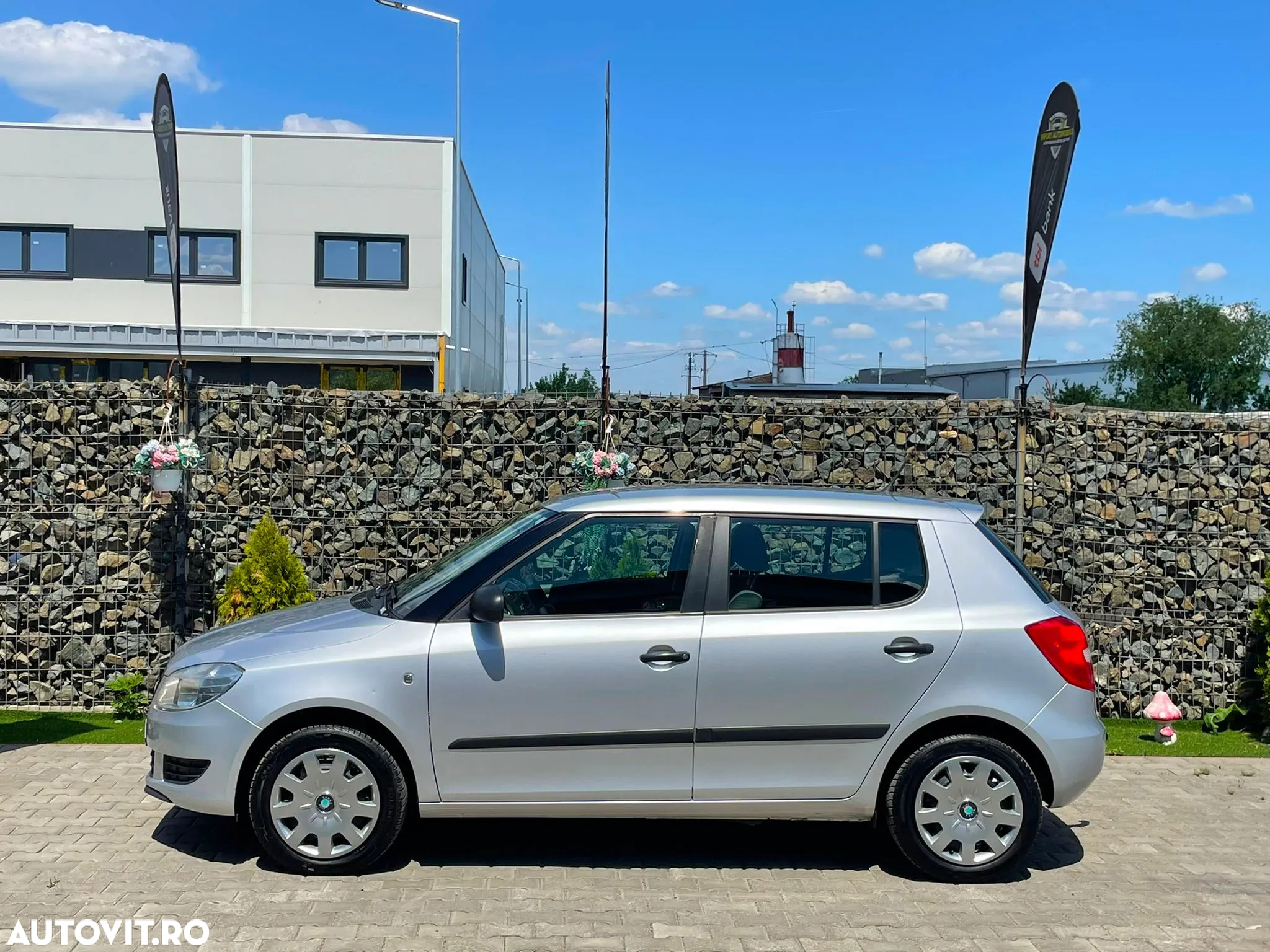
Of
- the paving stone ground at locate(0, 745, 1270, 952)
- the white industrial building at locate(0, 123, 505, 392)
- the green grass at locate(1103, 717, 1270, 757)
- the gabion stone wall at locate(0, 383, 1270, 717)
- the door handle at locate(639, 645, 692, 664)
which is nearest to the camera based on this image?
the paving stone ground at locate(0, 745, 1270, 952)

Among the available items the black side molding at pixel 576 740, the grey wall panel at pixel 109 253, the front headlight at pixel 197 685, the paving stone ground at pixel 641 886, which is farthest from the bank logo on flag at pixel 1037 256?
the grey wall panel at pixel 109 253

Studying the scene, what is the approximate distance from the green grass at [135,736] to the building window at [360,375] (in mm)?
15502

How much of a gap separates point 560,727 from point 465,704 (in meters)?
0.44

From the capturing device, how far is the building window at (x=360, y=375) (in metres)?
23.6

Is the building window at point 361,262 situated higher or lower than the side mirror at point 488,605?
higher

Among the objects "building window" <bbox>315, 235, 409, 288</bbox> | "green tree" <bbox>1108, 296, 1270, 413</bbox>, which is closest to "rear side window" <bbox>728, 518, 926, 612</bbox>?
"building window" <bbox>315, 235, 409, 288</bbox>

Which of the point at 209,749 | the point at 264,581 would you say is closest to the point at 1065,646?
the point at 209,749

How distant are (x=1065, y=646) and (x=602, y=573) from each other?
2.17 m

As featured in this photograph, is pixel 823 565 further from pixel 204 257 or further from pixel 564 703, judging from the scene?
pixel 204 257

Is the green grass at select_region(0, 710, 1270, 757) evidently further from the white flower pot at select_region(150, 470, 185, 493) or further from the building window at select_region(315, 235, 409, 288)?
the building window at select_region(315, 235, 409, 288)

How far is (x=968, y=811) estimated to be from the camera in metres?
5.20

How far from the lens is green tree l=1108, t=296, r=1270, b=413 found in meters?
58.9
